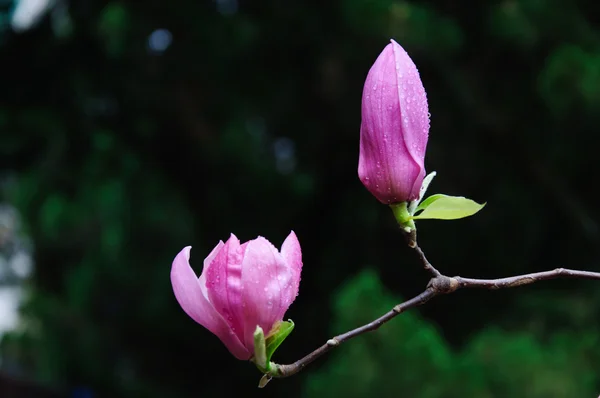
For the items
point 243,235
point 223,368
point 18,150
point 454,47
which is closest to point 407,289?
point 243,235

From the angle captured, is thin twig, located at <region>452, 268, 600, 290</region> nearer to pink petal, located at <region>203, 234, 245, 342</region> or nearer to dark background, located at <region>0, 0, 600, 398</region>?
pink petal, located at <region>203, 234, 245, 342</region>

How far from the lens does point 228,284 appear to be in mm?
295

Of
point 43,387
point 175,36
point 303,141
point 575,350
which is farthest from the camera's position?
point 43,387

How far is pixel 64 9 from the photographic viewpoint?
8.00ft

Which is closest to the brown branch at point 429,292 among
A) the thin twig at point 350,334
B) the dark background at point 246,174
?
the thin twig at point 350,334

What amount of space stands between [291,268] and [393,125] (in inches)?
2.9

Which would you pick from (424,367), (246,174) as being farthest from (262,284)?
(246,174)

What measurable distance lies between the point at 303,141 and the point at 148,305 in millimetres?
779

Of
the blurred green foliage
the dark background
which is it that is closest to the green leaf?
the blurred green foliage

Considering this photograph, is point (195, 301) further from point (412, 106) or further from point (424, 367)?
point (424, 367)

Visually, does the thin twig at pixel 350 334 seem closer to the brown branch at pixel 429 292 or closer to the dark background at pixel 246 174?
the brown branch at pixel 429 292

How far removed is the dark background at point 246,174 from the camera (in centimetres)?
207

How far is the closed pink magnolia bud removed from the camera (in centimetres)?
30

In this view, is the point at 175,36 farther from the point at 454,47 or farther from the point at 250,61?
the point at 454,47
